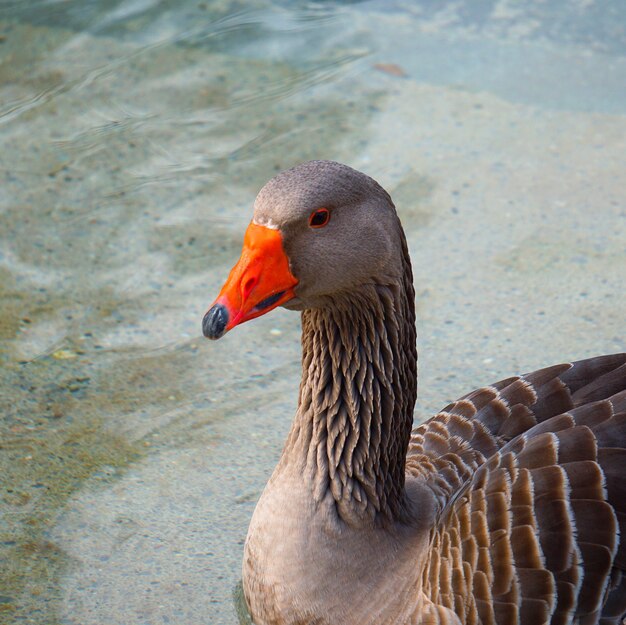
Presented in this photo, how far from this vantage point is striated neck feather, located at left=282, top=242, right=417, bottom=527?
134 inches

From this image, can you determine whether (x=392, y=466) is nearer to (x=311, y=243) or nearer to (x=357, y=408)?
(x=357, y=408)

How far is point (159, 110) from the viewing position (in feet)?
23.5

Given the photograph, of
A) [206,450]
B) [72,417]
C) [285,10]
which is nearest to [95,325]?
[72,417]

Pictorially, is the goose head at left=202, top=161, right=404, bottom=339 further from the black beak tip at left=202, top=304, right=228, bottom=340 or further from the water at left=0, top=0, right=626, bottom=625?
the water at left=0, top=0, right=626, bottom=625

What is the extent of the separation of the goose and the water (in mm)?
608

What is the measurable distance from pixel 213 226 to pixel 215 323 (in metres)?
3.08

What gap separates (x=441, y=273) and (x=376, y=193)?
2.45 metres

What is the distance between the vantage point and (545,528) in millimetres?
3043

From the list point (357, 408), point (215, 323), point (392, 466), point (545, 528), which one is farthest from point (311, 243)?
point (545, 528)

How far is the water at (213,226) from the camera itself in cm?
421

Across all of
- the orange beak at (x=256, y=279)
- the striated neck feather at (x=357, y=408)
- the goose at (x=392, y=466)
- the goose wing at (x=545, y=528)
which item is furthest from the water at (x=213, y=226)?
the orange beak at (x=256, y=279)

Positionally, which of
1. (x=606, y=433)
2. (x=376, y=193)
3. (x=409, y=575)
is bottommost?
(x=409, y=575)

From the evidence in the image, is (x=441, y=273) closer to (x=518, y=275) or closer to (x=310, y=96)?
(x=518, y=275)

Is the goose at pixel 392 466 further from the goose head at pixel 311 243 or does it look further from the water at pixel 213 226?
the water at pixel 213 226
